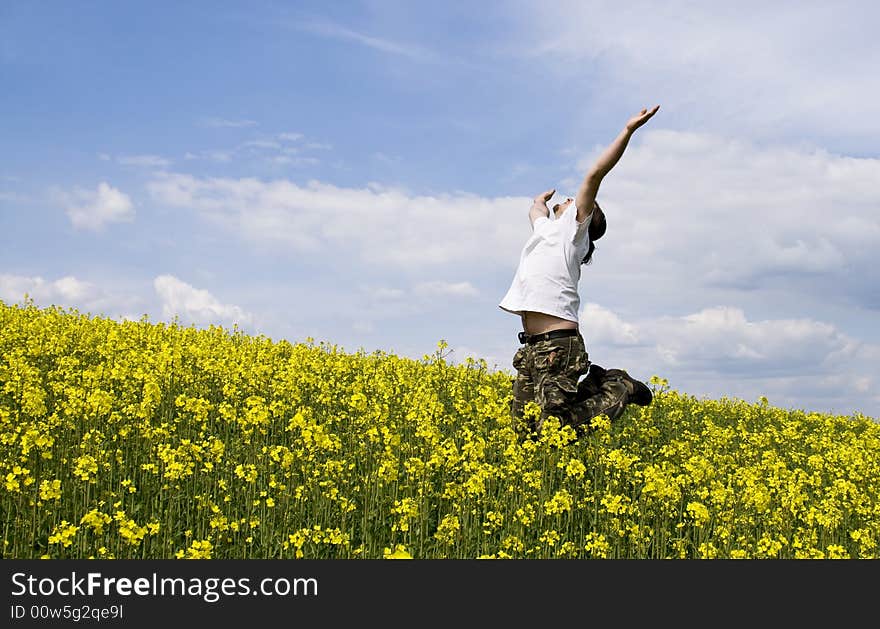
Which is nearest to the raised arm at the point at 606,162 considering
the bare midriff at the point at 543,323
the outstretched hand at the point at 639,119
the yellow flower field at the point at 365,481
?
the outstretched hand at the point at 639,119

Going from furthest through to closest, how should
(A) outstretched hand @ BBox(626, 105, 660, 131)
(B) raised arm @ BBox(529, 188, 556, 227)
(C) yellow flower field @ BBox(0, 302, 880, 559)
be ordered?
(B) raised arm @ BBox(529, 188, 556, 227), (A) outstretched hand @ BBox(626, 105, 660, 131), (C) yellow flower field @ BBox(0, 302, 880, 559)

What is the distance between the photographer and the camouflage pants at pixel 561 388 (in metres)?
8.39

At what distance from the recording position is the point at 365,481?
270 inches

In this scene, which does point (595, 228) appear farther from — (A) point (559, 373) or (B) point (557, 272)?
(A) point (559, 373)

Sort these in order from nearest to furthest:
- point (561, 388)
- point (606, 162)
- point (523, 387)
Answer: point (606, 162)
point (561, 388)
point (523, 387)

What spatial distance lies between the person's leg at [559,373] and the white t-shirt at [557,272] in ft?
1.00

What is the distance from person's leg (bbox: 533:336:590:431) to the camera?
27.5ft

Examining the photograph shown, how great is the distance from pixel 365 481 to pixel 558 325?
273cm

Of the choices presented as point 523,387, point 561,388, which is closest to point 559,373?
point 561,388

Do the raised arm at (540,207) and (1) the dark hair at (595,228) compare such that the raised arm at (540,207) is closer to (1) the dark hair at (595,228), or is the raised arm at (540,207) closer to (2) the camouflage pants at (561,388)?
(1) the dark hair at (595,228)

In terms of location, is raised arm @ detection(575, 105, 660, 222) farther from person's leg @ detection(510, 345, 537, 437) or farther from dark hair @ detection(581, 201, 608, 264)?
person's leg @ detection(510, 345, 537, 437)

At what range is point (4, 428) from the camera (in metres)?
8.35

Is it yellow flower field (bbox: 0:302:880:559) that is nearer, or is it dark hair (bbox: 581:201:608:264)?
yellow flower field (bbox: 0:302:880:559)

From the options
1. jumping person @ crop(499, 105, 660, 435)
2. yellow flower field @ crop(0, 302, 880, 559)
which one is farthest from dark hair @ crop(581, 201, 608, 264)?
yellow flower field @ crop(0, 302, 880, 559)
